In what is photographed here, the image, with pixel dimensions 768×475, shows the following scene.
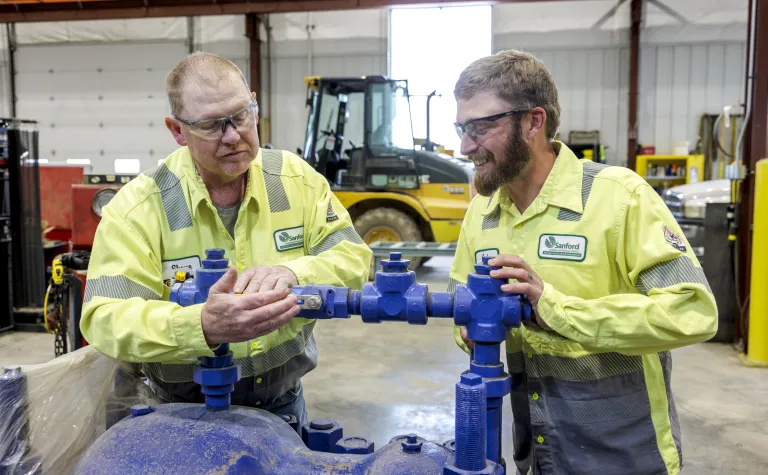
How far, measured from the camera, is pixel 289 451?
1312 mm

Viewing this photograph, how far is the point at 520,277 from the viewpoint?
1.29 m

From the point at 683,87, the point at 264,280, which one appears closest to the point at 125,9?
the point at 683,87

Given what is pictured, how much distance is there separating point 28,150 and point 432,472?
5840 mm

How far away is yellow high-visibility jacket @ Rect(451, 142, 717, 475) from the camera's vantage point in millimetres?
1503

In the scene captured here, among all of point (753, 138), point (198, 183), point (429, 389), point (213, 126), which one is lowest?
point (429, 389)

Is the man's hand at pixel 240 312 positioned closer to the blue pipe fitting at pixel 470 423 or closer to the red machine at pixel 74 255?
the blue pipe fitting at pixel 470 423

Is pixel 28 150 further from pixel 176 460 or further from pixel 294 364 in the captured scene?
pixel 176 460

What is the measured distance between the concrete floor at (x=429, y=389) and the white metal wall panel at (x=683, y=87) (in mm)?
7772

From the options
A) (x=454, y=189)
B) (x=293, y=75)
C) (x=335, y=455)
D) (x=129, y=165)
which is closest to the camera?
(x=335, y=455)

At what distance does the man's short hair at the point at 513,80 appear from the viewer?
1.66 m

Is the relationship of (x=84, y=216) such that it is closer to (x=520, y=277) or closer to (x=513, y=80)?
Answer: (x=513, y=80)

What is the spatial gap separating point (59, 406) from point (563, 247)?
1.41 metres

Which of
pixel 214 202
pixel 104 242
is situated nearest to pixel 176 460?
pixel 104 242

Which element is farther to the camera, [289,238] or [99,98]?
[99,98]
